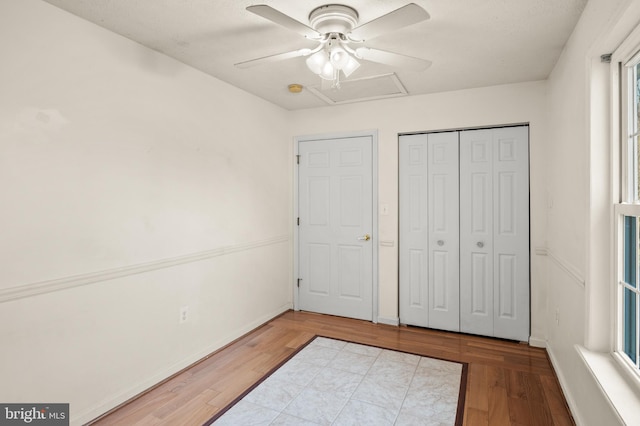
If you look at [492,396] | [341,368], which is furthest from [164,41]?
[492,396]

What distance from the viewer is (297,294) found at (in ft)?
13.7

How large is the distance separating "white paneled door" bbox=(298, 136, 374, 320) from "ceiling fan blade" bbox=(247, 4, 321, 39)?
2.02 metres

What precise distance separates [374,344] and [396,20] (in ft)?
8.55

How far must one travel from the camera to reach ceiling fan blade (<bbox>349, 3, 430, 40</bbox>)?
5.00 ft

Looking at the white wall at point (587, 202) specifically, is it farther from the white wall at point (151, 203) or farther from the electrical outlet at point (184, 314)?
the electrical outlet at point (184, 314)

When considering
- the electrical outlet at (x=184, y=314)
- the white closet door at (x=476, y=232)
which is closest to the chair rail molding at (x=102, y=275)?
the electrical outlet at (x=184, y=314)

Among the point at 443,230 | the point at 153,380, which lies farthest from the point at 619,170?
the point at 153,380

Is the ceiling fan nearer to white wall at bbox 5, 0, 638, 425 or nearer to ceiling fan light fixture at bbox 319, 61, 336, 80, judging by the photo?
ceiling fan light fixture at bbox 319, 61, 336, 80

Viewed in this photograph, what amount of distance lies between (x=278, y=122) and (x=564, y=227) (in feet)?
9.37

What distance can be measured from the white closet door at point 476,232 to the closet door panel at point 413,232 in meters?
0.35

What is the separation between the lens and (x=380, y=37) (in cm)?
234

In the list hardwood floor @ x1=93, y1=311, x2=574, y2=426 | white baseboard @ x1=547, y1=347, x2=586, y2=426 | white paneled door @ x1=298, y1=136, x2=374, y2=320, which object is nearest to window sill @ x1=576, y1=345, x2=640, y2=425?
white baseboard @ x1=547, y1=347, x2=586, y2=426

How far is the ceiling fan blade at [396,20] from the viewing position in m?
1.52

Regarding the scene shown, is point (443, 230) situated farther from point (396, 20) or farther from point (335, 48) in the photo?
point (396, 20)
